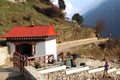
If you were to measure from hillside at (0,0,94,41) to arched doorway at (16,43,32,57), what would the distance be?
18.4 meters

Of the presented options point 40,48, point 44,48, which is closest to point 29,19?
point 40,48

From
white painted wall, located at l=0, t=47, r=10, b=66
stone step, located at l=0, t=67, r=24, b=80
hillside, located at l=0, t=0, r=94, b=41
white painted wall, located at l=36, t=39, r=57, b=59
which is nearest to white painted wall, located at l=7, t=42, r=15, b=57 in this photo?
white painted wall, located at l=0, t=47, r=10, b=66

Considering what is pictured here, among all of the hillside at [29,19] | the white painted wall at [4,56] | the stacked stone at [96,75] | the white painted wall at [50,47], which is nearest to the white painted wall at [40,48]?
the white painted wall at [50,47]

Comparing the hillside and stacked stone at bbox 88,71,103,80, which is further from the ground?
the hillside

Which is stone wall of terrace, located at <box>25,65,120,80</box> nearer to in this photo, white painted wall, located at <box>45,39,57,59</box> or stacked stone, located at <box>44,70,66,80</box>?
stacked stone, located at <box>44,70,66,80</box>

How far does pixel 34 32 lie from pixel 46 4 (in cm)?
5272

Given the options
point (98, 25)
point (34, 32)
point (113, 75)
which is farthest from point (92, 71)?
point (98, 25)

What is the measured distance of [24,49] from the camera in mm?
37031

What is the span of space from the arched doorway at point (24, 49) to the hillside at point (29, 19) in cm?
1838

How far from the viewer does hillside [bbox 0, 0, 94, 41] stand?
203ft

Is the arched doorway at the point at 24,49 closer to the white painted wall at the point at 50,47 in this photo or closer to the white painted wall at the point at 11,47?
the white painted wall at the point at 11,47

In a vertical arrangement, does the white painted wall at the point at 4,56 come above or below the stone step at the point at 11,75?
above

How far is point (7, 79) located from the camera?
25391mm

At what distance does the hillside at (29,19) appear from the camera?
61753mm
